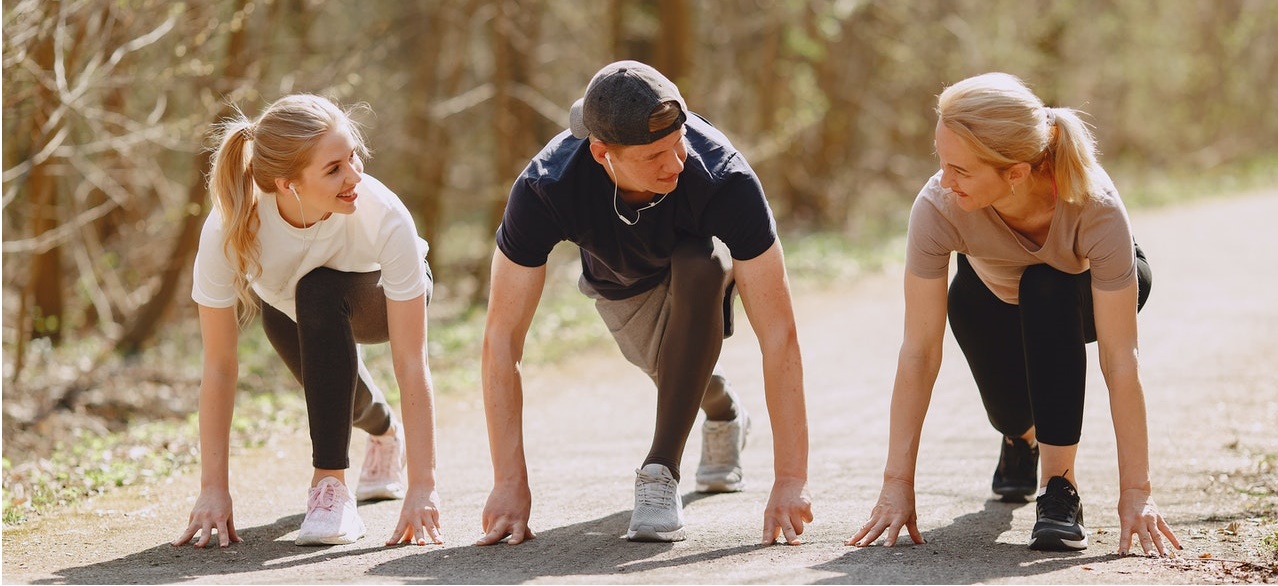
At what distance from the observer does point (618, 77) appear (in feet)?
10.6

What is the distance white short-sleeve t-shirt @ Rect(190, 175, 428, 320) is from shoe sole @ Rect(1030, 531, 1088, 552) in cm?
175

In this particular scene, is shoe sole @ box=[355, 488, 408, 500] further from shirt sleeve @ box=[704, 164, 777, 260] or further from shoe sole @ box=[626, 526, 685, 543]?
shirt sleeve @ box=[704, 164, 777, 260]

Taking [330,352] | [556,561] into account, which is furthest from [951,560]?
[330,352]

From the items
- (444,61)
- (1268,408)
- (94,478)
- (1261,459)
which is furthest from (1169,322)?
(444,61)

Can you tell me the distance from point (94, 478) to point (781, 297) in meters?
2.60

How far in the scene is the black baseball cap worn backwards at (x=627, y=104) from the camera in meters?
3.16

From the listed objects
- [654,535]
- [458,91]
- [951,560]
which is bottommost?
[951,560]

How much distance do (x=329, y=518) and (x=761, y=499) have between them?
132 centimetres

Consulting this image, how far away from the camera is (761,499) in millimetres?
3998

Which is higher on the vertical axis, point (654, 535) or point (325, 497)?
point (325, 497)

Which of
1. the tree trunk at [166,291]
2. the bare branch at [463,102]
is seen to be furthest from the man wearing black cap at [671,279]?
the bare branch at [463,102]

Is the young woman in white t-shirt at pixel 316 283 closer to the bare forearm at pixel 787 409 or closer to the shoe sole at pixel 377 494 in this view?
the shoe sole at pixel 377 494

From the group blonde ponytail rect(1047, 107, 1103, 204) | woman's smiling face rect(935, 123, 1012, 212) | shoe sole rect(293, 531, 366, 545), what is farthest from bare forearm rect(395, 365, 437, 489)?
blonde ponytail rect(1047, 107, 1103, 204)

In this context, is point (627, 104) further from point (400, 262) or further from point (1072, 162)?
point (1072, 162)
